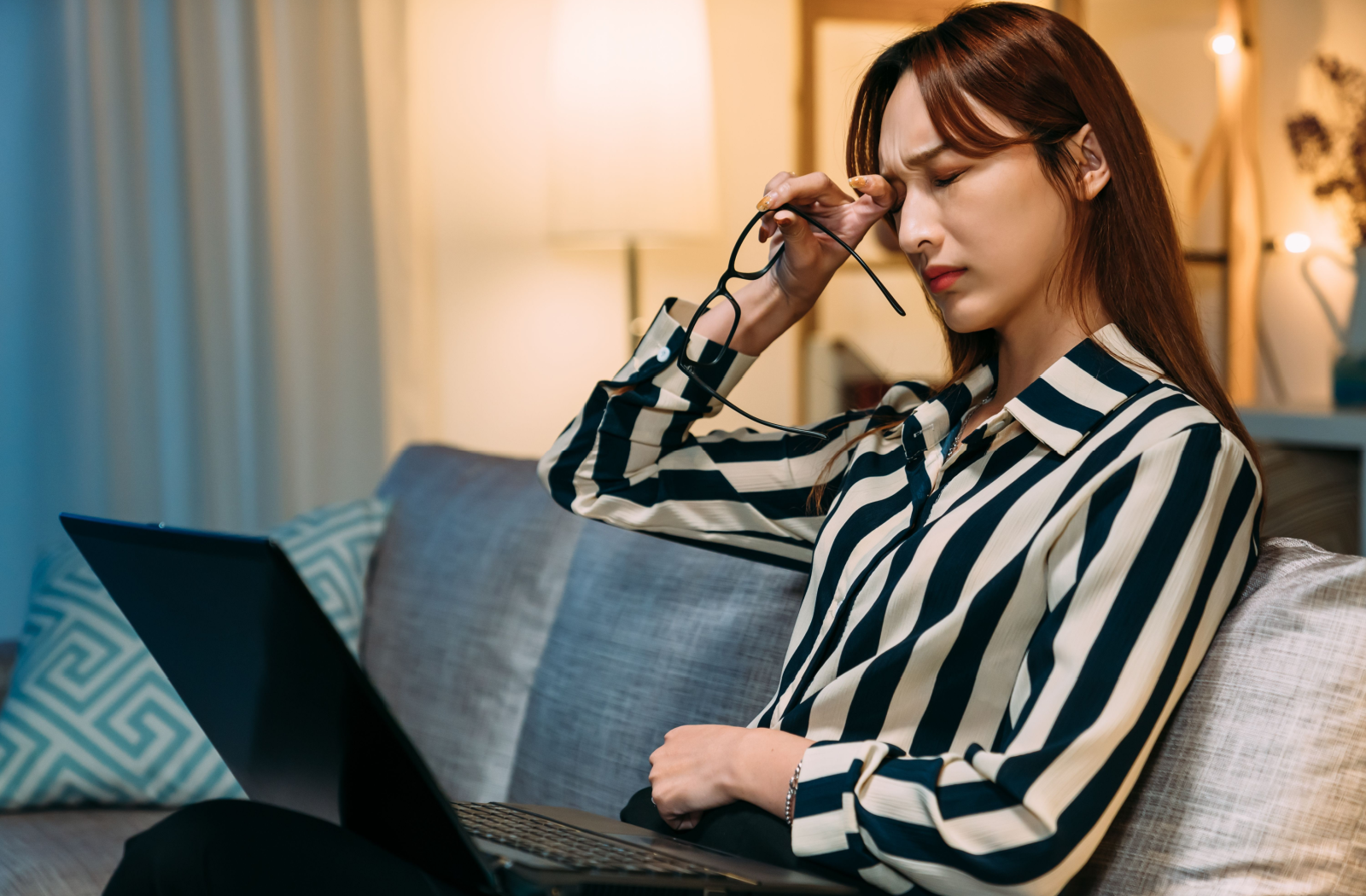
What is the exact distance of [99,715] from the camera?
1.61 metres

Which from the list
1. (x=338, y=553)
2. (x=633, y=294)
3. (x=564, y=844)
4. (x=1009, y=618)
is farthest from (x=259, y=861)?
(x=633, y=294)

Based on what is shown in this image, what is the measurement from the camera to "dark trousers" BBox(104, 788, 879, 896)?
31.4 inches

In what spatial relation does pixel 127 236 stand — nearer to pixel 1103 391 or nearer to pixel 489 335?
pixel 489 335

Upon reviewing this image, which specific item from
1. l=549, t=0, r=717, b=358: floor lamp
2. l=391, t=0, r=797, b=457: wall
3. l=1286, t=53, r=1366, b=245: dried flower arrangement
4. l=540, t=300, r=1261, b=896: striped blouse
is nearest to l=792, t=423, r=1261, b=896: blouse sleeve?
l=540, t=300, r=1261, b=896: striped blouse

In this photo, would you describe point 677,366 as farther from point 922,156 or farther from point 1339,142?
point 1339,142

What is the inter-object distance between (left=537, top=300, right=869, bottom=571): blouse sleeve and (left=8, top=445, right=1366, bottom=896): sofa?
3.6 inches

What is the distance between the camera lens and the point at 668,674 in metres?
1.38

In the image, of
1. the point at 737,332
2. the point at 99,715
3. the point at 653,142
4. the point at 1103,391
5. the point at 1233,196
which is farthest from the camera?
the point at 1233,196

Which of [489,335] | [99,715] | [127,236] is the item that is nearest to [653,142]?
[489,335]

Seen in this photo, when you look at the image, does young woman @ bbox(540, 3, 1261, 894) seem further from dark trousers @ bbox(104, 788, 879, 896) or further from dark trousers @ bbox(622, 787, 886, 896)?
dark trousers @ bbox(104, 788, 879, 896)

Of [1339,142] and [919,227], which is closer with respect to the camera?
[919,227]

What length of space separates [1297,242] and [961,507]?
2294mm

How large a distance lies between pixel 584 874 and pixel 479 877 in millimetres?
89

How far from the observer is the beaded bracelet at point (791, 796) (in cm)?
90
